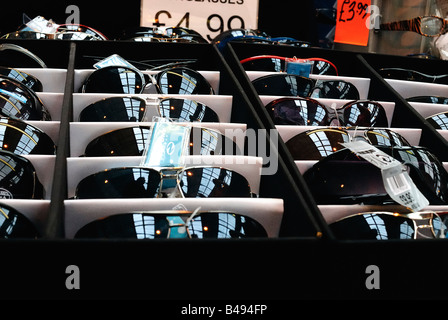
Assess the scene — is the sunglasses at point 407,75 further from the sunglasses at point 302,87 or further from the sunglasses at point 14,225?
the sunglasses at point 14,225

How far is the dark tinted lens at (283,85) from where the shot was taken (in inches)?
52.9

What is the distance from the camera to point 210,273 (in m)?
0.67

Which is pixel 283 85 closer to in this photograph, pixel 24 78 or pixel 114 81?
pixel 114 81

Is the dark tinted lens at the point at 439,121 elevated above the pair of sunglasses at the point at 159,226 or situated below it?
above

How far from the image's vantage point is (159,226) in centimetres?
77

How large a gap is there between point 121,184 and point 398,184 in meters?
0.42

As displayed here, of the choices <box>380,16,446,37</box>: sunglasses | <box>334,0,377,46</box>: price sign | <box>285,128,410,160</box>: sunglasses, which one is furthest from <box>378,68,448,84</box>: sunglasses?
<box>334,0,377,46</box>: price sign

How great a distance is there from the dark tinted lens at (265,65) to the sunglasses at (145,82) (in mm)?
168

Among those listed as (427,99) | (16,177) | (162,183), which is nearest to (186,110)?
(162,183)

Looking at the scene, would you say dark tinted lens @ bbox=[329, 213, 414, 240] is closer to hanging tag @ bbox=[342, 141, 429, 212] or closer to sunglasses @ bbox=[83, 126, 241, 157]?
hanging tag @ bbox=[342, 141, 429, 212]

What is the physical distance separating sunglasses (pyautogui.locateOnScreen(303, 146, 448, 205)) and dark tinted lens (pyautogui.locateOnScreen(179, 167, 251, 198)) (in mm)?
120

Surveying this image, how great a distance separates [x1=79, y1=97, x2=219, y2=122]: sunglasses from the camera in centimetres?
115

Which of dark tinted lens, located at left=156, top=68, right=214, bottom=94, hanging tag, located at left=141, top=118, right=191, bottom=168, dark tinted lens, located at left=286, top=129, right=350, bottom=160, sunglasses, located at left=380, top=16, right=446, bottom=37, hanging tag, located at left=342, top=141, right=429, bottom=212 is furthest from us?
sunglasses, located at left=380, top=16, right=446, bottom=37

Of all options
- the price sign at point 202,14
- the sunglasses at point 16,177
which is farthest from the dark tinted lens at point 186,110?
the price sign at point 202,14
